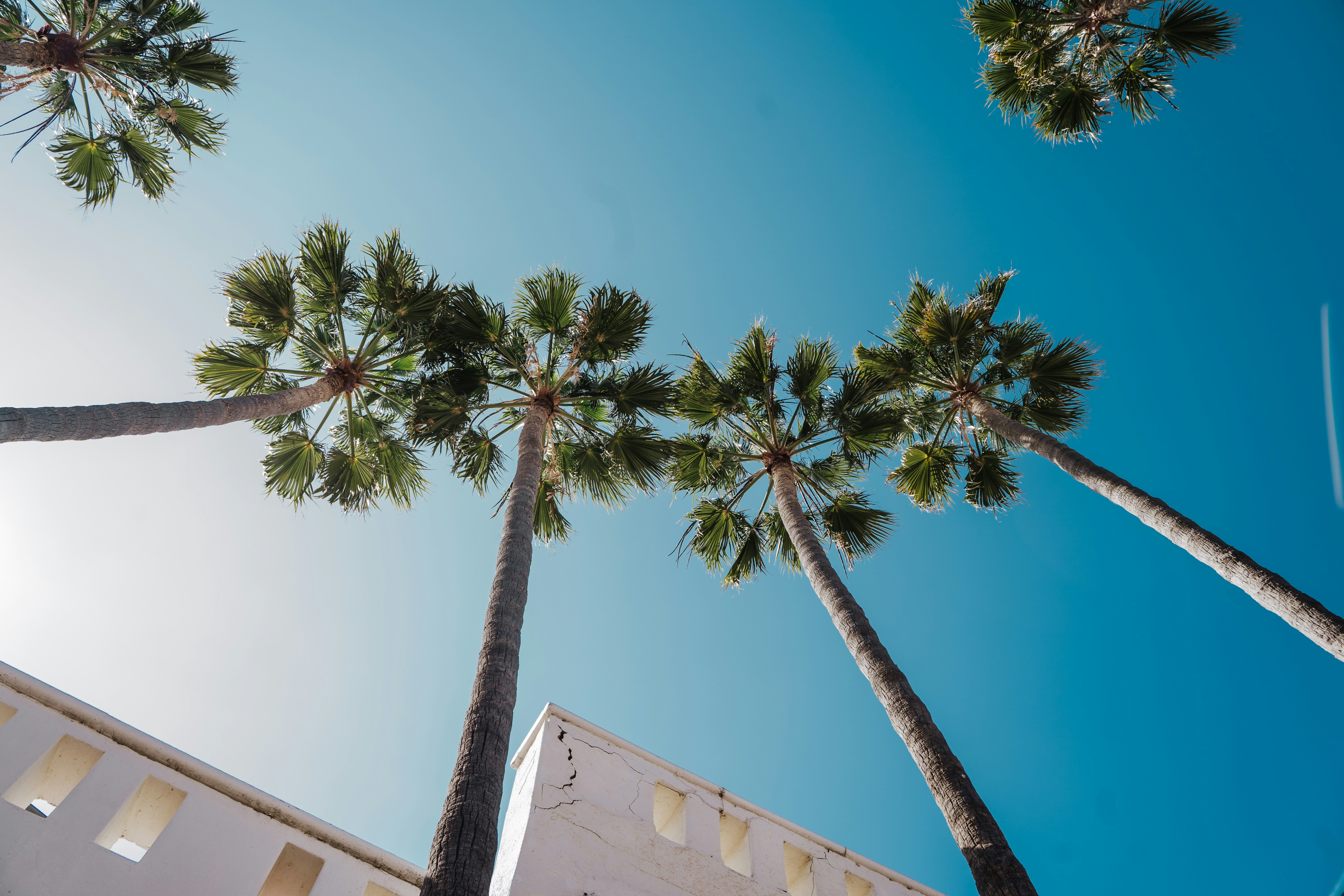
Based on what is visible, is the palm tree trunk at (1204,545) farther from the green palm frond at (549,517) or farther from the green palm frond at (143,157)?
the green palm frond at (143,157)

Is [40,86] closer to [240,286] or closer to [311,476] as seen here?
[240,286]

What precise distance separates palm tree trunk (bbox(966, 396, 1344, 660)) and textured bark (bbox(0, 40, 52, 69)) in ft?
42.8

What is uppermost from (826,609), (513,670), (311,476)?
(311,476)

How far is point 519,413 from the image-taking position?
9.12 meters

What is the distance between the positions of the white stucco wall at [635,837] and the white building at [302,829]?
11mm

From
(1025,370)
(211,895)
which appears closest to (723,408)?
(1025,370)

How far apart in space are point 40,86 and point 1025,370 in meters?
14.6

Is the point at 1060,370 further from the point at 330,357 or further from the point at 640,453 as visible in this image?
the point at 330,357

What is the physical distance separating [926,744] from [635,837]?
7.28ft

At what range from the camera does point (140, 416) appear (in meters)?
5.92

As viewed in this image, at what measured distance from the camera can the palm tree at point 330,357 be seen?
838 cm

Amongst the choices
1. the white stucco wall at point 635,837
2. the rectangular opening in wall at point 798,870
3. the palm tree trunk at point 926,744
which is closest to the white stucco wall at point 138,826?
the white stucco wall at point 635,837

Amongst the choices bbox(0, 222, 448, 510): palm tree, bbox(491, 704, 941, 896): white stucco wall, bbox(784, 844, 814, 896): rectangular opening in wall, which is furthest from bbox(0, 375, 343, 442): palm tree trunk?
bbox(784, 844, 814, 896): rectangular opening in wall

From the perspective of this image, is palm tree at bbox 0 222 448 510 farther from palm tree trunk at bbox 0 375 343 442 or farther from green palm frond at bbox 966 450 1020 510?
green palm frond at bbox 966 450 1020 510
